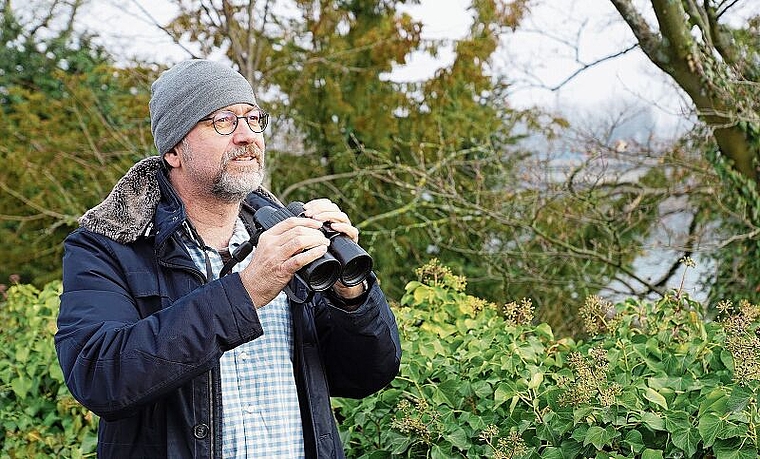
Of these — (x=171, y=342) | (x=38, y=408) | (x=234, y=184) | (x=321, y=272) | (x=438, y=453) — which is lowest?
(x=38, y=408)

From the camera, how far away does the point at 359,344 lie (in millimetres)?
1963

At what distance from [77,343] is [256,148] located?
0.60m

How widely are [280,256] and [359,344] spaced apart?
37cm

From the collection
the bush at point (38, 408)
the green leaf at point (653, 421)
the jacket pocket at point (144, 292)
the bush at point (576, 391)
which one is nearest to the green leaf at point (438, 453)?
the bush at point (576, 391)

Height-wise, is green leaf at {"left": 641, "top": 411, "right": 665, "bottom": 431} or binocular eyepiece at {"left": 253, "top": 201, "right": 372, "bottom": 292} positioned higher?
binocular eyepiece at {"left": 253, "top": 201, "right": 372, "bottom": 292}

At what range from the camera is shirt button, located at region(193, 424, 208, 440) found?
181 centimetres

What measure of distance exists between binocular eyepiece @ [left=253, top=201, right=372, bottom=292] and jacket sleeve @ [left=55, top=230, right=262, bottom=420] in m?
0.13

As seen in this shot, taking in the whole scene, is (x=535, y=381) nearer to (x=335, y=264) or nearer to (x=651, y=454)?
(x=651, y=454)

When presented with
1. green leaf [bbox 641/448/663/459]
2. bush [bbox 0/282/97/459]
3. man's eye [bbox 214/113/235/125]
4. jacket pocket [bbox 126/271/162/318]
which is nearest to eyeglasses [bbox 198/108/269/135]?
man's eye [bbox 214/113/235/125]

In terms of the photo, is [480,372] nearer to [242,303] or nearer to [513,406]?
[513,406]

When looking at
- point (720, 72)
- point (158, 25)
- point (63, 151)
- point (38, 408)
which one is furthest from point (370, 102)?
point (38, 408)

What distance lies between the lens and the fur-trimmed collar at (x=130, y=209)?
193cm

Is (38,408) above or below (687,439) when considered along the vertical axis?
below

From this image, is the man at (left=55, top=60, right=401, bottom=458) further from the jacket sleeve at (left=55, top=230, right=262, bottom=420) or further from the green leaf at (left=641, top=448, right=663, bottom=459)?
the green leaf at (left=641, top=448, right=663, bottom=459)
